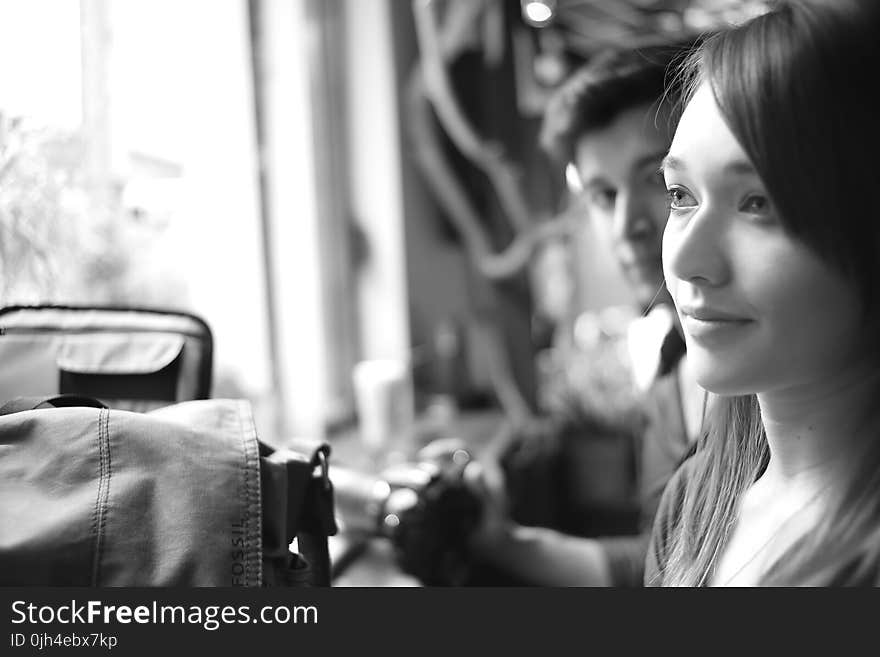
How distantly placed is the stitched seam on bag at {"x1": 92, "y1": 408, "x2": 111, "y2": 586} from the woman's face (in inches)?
16.4

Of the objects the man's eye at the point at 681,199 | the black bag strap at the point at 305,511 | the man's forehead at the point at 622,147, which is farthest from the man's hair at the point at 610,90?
the black bag strap at the point at 305,511

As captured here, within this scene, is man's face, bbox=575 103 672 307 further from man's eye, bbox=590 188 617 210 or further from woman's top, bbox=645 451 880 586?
woman's top, bbox=645 451 880 586

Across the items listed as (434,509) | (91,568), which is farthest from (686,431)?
(91,568)

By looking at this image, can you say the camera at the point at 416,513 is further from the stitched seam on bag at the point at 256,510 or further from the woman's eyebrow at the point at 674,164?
the woman's eyebrow at the point at 674,164

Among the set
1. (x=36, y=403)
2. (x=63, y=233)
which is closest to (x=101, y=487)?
(x=36, y=403)

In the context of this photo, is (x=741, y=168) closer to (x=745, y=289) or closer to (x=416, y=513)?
(x=745, y=289)

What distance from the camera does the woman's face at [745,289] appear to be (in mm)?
472

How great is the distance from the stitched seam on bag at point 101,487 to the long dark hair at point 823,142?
0.45 m

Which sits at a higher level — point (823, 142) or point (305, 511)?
point (823, 142)

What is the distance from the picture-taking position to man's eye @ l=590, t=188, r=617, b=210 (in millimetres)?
1034

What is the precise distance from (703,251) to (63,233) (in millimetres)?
830

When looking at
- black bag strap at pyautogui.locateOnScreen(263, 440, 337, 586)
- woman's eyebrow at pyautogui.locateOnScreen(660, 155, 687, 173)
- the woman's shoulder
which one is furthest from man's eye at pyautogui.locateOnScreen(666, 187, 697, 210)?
black bag strap at pyautogui.locateOnScreen(263, 440, 337, 586)

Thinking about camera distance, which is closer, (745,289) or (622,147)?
(745,289)

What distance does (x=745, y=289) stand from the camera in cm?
48
